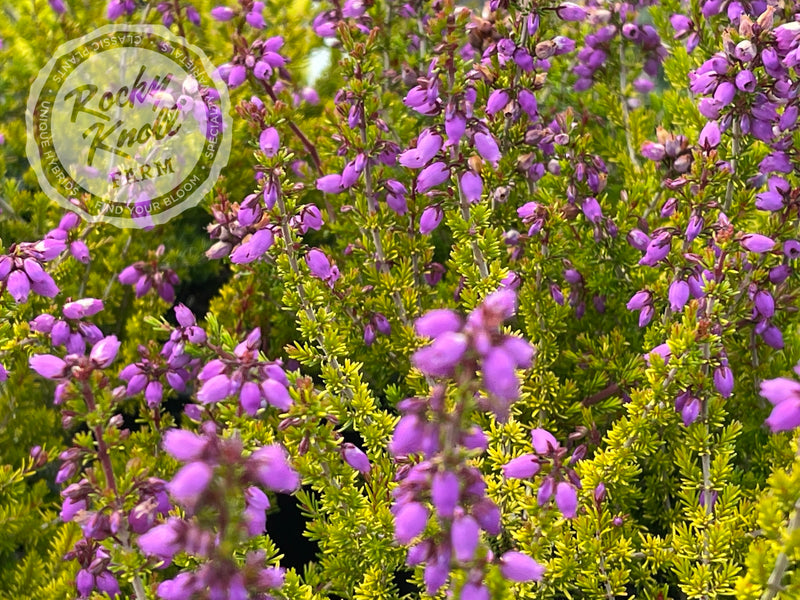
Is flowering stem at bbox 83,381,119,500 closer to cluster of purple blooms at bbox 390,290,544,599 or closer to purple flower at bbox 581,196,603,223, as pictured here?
cluster of purple blooms at bbox 390,290,544,599

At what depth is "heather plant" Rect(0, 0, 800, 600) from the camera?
45.8 inches

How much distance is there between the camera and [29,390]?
2721 millimetres

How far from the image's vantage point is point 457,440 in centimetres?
103

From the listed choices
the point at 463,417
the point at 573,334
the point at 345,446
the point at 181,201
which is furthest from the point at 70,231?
the point at 463,417

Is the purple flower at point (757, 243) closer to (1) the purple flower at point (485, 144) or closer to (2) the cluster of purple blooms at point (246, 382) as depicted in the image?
(1) the purple flower at point (485, 144)

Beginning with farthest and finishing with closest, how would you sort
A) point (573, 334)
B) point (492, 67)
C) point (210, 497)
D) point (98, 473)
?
point (573, 334) → point (492, 67) → point (98, 473) → point (210, 497)

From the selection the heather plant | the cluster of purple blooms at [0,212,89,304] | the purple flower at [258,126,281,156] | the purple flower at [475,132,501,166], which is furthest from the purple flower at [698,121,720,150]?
the cluster of purple blooms at [0,212,89,304]

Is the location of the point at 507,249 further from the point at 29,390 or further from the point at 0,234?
the point at 0,234

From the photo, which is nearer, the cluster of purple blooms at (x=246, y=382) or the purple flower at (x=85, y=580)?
the cluster of purple blooms at (x=246, y=382)

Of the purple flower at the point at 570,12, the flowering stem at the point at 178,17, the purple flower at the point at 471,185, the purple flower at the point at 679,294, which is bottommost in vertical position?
the purple flower at the point at 679,294

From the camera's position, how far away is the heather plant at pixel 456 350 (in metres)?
1.16

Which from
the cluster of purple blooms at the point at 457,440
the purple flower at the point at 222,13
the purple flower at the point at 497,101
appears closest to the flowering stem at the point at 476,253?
the purple flower at the point at 497,101

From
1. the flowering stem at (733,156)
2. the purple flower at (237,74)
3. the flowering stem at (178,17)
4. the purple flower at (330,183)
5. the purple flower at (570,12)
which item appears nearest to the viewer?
the flowering stem at (733,156)

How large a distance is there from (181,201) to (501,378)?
2469mm
